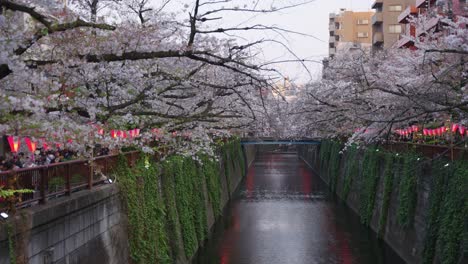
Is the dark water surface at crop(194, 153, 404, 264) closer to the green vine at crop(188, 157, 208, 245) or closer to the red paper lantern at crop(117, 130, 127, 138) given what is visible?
the green vine at crop(188, 157, 208, 245)

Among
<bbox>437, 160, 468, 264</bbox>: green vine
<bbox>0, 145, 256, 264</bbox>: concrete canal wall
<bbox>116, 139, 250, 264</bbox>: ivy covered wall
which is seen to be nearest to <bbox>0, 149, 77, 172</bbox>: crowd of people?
<bbox>0, 145, 256, 264</bbox>: concrete canal wall

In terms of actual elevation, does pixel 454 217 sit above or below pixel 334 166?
above

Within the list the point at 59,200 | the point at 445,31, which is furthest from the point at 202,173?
the point at 59,200

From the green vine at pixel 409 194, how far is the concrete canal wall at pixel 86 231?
9035mm

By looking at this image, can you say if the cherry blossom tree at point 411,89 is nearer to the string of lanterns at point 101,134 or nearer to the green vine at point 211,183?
the string of lanterns at point 101,134

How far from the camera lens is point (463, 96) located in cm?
1432

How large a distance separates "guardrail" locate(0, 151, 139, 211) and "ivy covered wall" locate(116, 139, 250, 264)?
1.79m

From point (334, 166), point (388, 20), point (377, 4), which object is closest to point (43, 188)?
point (334, 166)

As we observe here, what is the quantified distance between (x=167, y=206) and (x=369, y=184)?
580 inches

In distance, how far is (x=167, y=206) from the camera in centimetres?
2091

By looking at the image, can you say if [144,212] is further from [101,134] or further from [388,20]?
[388,20]

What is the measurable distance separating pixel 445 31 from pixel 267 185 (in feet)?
102

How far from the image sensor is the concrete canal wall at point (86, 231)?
901 cm

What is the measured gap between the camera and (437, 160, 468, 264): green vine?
15727mm
